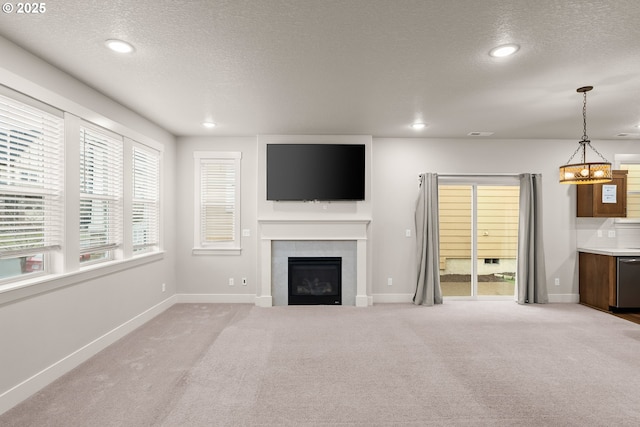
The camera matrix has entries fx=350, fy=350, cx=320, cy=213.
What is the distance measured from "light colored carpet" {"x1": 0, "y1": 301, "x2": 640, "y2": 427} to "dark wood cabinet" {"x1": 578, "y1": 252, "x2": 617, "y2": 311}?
561 millimetres

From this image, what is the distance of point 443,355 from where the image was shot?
342 centimetres

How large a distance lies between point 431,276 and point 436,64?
11.4 ft

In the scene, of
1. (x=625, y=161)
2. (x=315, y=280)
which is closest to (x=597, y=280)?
(x=625, y=161)

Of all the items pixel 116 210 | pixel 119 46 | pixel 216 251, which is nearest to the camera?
pixel 119 46

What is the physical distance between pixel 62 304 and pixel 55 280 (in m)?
0.25

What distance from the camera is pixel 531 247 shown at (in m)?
5.48

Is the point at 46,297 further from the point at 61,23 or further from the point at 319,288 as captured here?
the point at 319,288

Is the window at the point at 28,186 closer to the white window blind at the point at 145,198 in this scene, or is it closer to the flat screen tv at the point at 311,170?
the white window blind at the point at 145,198

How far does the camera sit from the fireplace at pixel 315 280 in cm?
537

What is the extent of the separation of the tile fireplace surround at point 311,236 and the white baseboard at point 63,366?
5.48ft

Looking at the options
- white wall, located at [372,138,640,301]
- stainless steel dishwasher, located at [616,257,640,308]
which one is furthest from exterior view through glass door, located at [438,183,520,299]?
stainless steel dishwasher, located at [616,257,640,308]

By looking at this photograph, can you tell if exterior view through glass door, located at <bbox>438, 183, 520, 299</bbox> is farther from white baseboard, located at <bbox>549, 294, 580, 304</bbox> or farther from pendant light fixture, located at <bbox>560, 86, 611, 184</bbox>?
pendant light fixture, located at <bbox>560, 86, 611, 184</bbox>

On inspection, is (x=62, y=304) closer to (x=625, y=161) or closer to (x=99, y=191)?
(x=99, y=191)

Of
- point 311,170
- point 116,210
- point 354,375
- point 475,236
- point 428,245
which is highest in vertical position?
point 311,170
